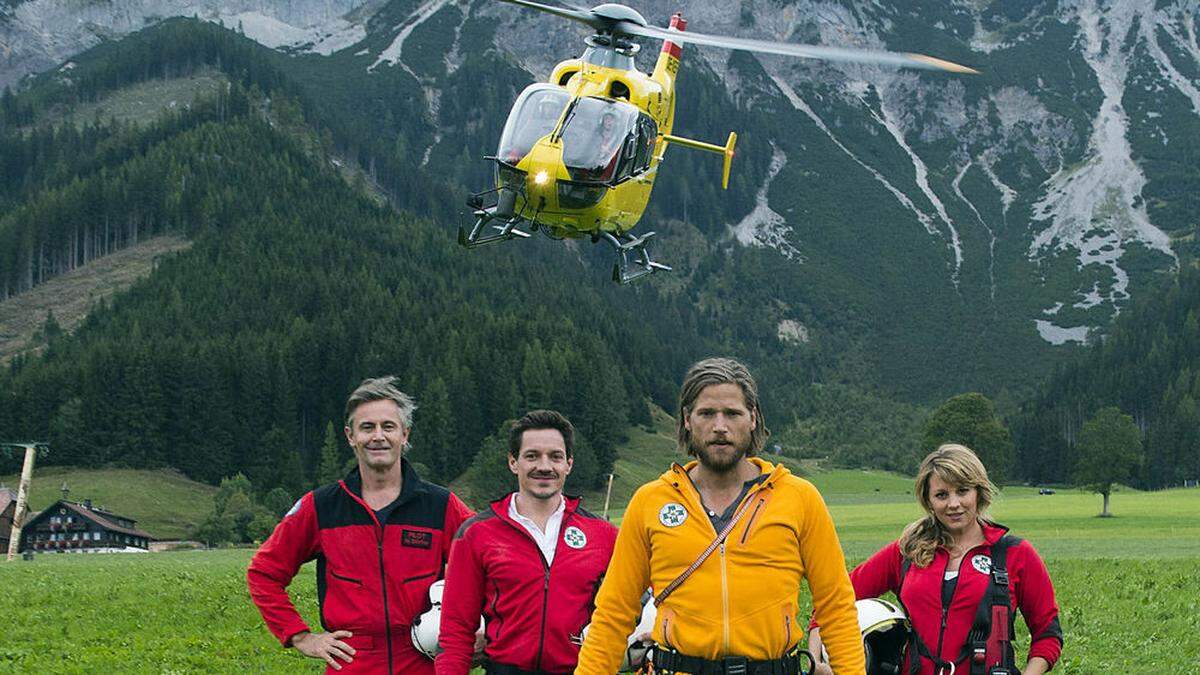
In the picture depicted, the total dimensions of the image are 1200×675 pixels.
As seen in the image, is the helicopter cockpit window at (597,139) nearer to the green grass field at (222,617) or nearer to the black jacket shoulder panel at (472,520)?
the green grass field at (222,617)

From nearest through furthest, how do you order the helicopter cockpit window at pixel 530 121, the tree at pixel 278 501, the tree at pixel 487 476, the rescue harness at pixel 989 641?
the rescue harness at pixel 989 641
the helicopter cockpit window at pixel 530 121
the tree at pixel 487 476
the tree at pixel 278 501

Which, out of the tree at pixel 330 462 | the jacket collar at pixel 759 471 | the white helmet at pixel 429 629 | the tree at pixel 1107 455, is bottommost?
the tree at pixel 330 462

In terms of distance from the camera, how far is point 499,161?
2544 centimetres

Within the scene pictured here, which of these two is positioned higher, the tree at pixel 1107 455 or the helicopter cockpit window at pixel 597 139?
the helicopter cockpit window at pixel 597 139

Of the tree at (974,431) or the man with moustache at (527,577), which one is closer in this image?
the man with moustache at (527,577)

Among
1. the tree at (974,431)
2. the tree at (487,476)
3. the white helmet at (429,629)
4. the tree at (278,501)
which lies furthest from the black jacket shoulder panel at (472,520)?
the tree at (278,501)

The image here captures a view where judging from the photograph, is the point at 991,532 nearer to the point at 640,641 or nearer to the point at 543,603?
the point at 640,641

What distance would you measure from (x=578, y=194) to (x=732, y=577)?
2002 centimetres

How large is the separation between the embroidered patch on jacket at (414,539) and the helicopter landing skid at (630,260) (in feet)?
56.7

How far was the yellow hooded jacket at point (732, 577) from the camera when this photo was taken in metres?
5.79

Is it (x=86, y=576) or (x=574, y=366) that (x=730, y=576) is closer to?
(x=86, y=576)

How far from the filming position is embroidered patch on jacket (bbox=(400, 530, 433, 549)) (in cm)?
739

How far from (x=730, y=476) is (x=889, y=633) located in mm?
1639

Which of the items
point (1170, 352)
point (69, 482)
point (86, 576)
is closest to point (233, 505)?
point (69, 482)
